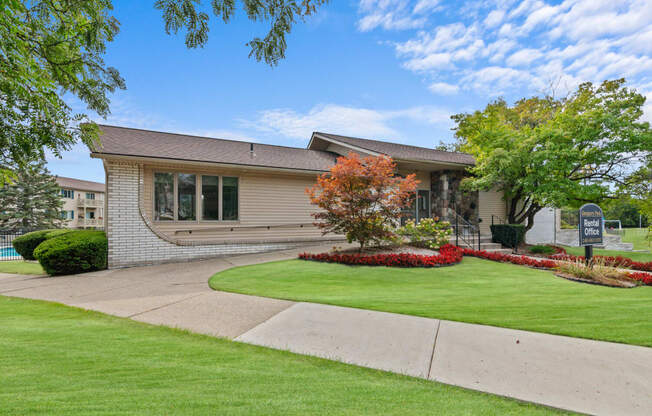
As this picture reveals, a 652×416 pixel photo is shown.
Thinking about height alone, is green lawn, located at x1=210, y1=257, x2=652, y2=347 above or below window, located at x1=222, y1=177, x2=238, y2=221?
below

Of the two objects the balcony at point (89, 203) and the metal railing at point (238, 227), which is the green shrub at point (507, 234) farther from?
the balcony at point (89, 203)

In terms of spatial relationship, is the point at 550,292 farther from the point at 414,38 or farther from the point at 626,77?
the point at 626,77

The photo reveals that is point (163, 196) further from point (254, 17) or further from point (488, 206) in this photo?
point (488, 206)

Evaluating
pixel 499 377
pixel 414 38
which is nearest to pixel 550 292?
pixel 499 377

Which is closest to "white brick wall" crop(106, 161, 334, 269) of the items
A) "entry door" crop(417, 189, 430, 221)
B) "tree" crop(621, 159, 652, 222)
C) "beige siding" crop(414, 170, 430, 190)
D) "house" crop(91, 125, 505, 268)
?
"house" crop(91, 125, 505, 268)

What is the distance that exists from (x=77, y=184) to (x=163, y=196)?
47.8 m

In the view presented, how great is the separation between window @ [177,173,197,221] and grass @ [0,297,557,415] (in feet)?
26.0

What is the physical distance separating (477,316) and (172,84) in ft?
35.1

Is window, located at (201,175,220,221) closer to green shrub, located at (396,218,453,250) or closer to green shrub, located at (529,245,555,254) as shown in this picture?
green shrub, located at (396,218,453,250)

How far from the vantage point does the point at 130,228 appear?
10.4 meters

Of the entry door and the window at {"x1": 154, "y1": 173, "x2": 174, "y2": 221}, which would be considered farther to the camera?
the entry door

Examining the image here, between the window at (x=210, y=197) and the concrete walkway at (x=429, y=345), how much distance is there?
573 cm

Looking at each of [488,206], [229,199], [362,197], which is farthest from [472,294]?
[488,206]

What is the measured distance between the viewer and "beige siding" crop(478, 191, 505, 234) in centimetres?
1762
